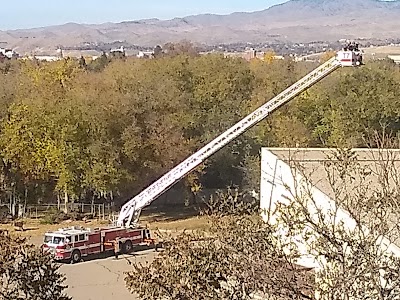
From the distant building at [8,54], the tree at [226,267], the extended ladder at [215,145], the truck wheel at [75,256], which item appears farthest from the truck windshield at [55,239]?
the distant building at [8,54]

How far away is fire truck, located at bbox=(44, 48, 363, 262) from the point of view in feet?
78.8

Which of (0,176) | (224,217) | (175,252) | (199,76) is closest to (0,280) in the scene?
(175,252)

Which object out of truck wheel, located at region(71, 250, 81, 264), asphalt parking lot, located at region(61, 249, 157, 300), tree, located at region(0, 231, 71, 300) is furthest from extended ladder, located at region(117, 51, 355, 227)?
tree, located at region(0, 231, 71, 300)

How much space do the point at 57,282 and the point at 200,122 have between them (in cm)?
2425

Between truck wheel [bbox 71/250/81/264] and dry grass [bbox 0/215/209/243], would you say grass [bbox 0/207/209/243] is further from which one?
truck wheel [bbox 71/250/81/264]

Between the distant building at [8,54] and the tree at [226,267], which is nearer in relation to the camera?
the tree at [226,267]

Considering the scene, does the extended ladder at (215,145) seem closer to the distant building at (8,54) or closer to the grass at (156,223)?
the grass at (156,223)

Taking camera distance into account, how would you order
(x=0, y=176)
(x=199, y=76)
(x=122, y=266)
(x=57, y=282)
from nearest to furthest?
(x=57, y=282) → (x=122, y=266) → (x=0, y=176) → (x=199, y=76)

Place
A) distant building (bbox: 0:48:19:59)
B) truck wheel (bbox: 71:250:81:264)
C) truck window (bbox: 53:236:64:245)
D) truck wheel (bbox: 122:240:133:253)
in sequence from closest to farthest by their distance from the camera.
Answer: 1. truck window (bbox: 53:236:64:245)
2. truck wheel (bbox: 71:250:81:264)
3. truck wheel (bbox: 122:240:133:253)
4. distant building (bbox: 0:48:19:59)

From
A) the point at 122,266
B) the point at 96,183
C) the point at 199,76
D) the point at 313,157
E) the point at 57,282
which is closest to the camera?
the point at 57,282

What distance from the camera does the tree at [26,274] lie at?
38.5ft

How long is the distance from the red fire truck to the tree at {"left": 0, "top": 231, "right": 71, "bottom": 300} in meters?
11.1

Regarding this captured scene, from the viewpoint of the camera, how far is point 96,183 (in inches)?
1198

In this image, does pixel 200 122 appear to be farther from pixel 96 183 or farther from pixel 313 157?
pixel 313 157
